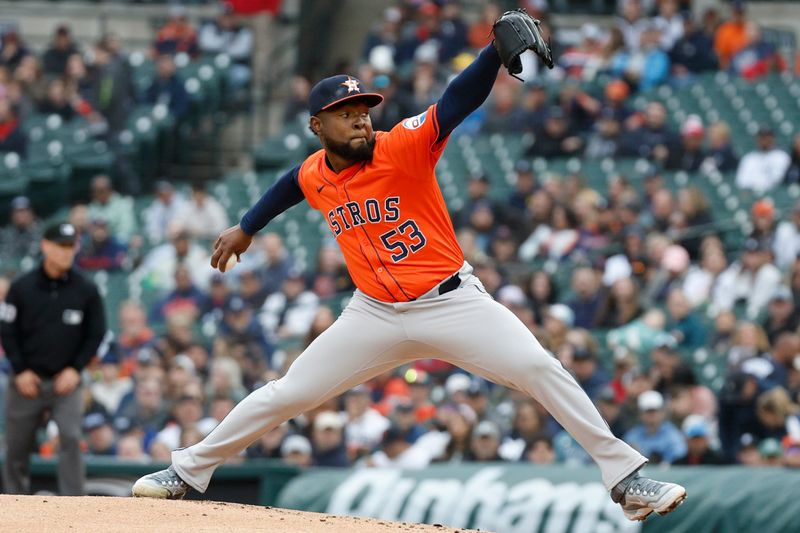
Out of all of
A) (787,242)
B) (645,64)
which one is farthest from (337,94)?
(645,64)

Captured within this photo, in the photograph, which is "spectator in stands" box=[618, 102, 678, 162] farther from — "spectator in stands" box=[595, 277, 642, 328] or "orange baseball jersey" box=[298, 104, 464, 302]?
"orange baseball jersey" box=[298, 104, 464, 302]

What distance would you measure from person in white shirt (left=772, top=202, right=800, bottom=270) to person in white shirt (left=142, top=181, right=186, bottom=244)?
6.57 m

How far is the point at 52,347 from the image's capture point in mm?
8648

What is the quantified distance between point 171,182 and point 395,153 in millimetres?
12748

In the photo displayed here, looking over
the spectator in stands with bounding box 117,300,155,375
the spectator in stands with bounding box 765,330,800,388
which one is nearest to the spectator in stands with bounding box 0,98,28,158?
the spectator in stands with bounding box 117,300,155,375

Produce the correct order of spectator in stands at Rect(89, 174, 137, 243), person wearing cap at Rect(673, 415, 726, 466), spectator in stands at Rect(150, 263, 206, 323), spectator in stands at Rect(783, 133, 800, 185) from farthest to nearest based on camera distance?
spectator in stands at Rect(89, 174, 137, 243) → spectator in stands at Rect(150, 263, 206, 323) → spectator in stands at Rect(783, 133, 800, 185) → person wearing cap at Rect(673, 415, 726, 466)

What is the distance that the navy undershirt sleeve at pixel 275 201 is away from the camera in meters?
6.52

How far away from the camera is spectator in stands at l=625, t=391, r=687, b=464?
9.73 metres

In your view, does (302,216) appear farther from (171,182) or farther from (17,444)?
(17,444)

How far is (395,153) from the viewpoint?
600cm

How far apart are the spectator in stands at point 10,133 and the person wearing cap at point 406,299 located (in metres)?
12.1

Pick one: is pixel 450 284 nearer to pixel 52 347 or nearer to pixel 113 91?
pixel 52 347

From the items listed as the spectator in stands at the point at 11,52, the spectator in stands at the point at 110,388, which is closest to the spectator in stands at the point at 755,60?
the spectator in stands at the point at 110,388

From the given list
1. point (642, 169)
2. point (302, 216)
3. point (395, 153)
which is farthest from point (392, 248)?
point (302, 216)
